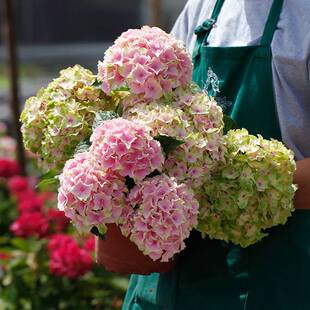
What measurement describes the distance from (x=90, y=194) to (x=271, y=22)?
1.95 feet

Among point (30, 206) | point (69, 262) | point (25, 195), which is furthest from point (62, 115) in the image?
point (25, 195)

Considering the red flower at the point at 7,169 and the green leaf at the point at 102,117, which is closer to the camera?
the green leaf at the point at 102,117

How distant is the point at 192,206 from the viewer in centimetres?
175

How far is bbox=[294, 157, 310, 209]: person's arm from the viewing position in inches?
74.4

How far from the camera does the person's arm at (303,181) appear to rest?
1.89m

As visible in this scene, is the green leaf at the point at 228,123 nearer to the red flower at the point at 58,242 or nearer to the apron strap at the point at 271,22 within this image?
the apron strap at the point at 271,22

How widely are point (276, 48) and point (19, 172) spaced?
12.5 feet

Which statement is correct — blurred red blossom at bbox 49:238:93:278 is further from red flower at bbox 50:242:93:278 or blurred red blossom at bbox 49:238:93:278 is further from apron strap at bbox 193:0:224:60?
apron strap at bbox 193:0:224:60

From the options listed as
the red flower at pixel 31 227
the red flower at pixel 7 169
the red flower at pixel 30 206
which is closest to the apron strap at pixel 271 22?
the red flower at pixel 31 227

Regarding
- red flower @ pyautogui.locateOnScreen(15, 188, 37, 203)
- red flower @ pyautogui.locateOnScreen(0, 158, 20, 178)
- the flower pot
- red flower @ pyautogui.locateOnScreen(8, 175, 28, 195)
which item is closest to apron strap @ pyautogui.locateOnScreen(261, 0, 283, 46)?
the flower pot

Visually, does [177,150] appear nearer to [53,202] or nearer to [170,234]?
[170,234]

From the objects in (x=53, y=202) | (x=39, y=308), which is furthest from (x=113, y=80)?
(x=53, y=202)

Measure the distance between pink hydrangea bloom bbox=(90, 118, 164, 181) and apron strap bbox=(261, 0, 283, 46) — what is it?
392mm

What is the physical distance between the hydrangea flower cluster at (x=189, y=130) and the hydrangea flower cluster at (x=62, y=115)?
123mm
